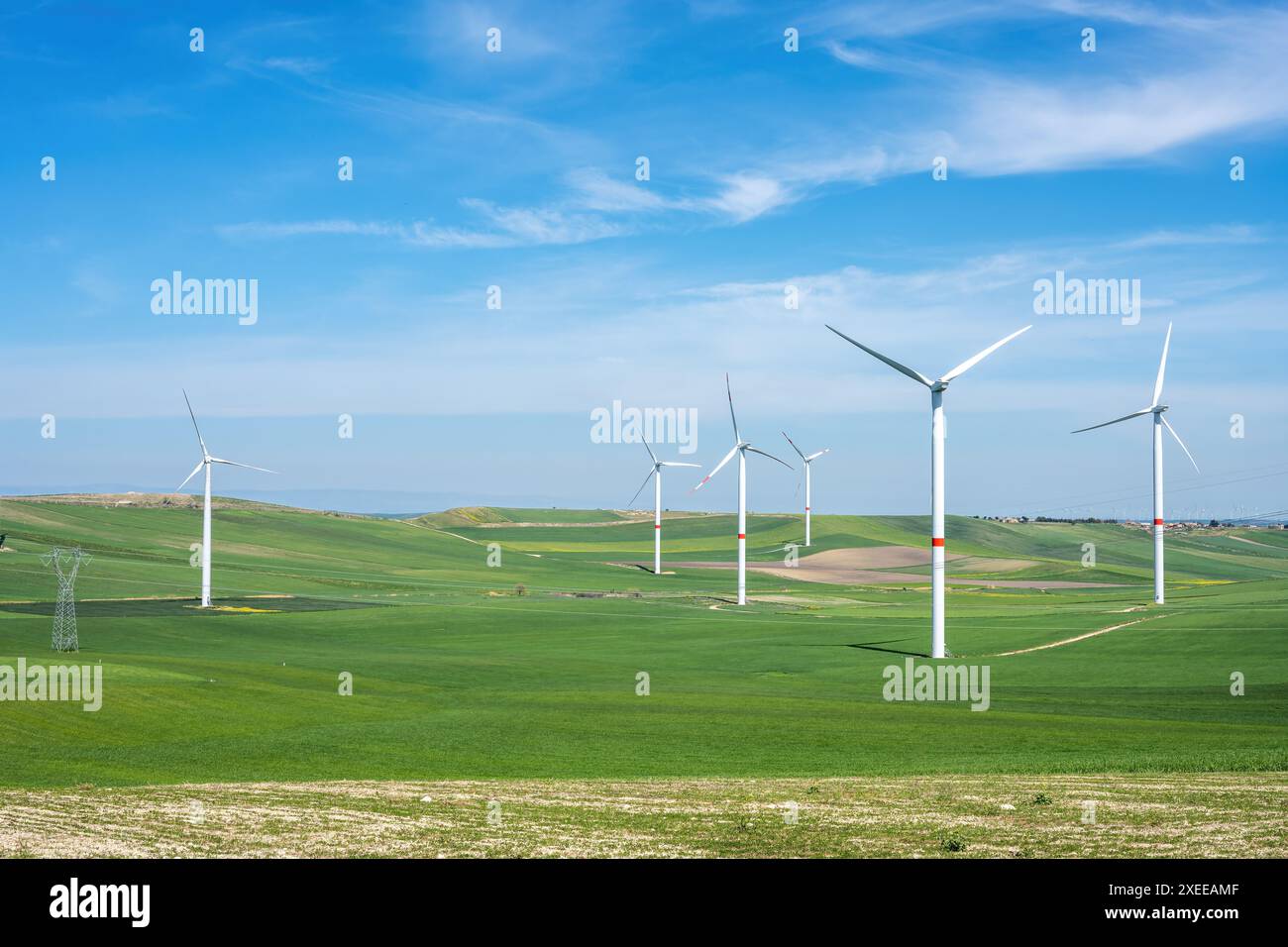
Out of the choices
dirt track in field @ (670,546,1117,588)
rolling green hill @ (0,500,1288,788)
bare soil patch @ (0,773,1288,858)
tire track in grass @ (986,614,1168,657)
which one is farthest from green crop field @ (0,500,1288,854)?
dirt track in field @ (670,546,1117,588)

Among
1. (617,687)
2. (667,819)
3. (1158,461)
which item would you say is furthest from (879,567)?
(667,819)

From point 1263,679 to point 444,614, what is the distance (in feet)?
201

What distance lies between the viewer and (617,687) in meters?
56.3

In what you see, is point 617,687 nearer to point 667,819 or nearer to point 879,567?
point 667,819

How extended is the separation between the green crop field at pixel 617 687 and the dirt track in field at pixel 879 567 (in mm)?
17555

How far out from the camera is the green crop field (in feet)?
105

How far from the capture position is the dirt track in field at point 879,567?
14875 cm

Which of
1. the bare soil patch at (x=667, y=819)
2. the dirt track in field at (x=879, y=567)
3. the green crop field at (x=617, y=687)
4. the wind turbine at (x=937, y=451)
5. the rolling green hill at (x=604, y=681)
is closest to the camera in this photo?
the bare soil patch at (x=667, y=819)

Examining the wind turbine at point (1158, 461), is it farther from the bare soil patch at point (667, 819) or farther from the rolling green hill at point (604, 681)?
the bare soil patch at point (667, 819)

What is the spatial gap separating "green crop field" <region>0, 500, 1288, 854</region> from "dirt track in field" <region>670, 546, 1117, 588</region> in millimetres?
17555

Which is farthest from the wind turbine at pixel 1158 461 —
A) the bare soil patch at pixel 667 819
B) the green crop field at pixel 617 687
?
the bare soil patch at pixel 667 819

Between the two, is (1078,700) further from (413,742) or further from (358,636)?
(358,636)

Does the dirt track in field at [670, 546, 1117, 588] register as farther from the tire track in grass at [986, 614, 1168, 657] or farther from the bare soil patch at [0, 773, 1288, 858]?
the bare soil patch at [0, 773, 1288, 858]
